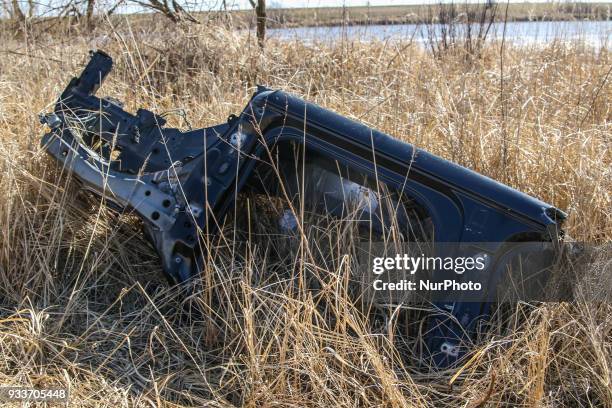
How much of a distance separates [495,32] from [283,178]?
12.1 ft

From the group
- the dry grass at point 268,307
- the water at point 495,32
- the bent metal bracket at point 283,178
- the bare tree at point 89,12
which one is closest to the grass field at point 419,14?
the water at point 495,32

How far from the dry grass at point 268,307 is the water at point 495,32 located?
112 centimetres

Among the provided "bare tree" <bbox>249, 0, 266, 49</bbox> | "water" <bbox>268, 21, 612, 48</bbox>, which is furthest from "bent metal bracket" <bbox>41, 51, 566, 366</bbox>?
"bare tree" <bbox>249, 0, 266, 49</bbox>

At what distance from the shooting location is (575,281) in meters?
2.37

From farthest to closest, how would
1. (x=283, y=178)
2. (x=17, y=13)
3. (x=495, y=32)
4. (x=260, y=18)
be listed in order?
(x=260, y=18), (x=495, y=32), (x=17, y=13), (x=283, y=178)

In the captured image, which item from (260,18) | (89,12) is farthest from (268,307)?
(260,18)

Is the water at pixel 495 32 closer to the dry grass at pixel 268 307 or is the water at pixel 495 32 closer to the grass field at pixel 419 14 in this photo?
the grass field at pixel 419 14

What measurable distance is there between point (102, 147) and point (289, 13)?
391 cm

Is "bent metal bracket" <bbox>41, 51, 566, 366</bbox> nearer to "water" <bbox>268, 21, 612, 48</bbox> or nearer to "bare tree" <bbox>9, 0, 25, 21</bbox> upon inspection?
"water" <bbox>268, 21, 612, 48</bbox>

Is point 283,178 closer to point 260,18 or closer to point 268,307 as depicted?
point 268,307

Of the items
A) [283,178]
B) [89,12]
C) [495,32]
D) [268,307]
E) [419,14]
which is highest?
[89,12]

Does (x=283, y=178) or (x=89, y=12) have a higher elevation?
(x=89, y=12)

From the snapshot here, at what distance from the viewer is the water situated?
5.26m

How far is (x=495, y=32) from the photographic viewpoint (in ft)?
18.6
